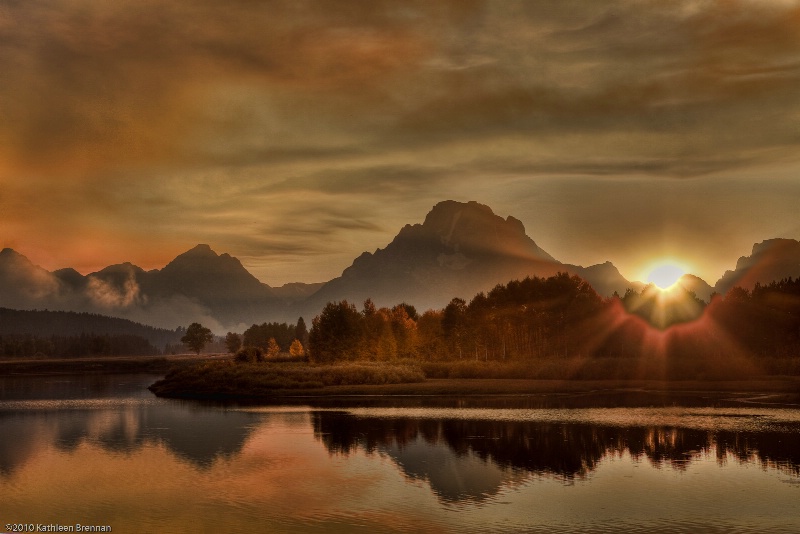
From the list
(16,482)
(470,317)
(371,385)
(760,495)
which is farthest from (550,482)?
(470,317)

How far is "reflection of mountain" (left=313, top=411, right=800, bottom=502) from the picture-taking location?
43500 millimetres

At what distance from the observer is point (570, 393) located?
9631cm

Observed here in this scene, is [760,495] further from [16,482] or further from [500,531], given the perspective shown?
[16,482]

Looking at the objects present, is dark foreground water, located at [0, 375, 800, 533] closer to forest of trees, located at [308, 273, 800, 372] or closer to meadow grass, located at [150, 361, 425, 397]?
meadow grass, located at [150, 361, 425, 397]

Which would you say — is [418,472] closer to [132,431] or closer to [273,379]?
[132,431]

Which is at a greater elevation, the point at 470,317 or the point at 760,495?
the point at 470,317

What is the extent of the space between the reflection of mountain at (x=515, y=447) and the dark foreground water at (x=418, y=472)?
0.51 ft

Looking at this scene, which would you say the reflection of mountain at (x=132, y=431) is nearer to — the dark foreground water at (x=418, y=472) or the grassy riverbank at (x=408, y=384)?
the dark foreground water at (x=418, y=472)

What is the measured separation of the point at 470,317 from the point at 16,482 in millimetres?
132696

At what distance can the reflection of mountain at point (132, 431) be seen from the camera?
53875 mm

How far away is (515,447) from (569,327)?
4501 inches

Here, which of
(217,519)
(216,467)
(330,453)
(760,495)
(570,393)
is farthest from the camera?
(570,393)

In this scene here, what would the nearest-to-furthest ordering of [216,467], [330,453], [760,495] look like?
1. [760,495]
2. [216,467]
3. [330,453]

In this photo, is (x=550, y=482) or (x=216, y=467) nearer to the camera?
(x=550, y=482)
